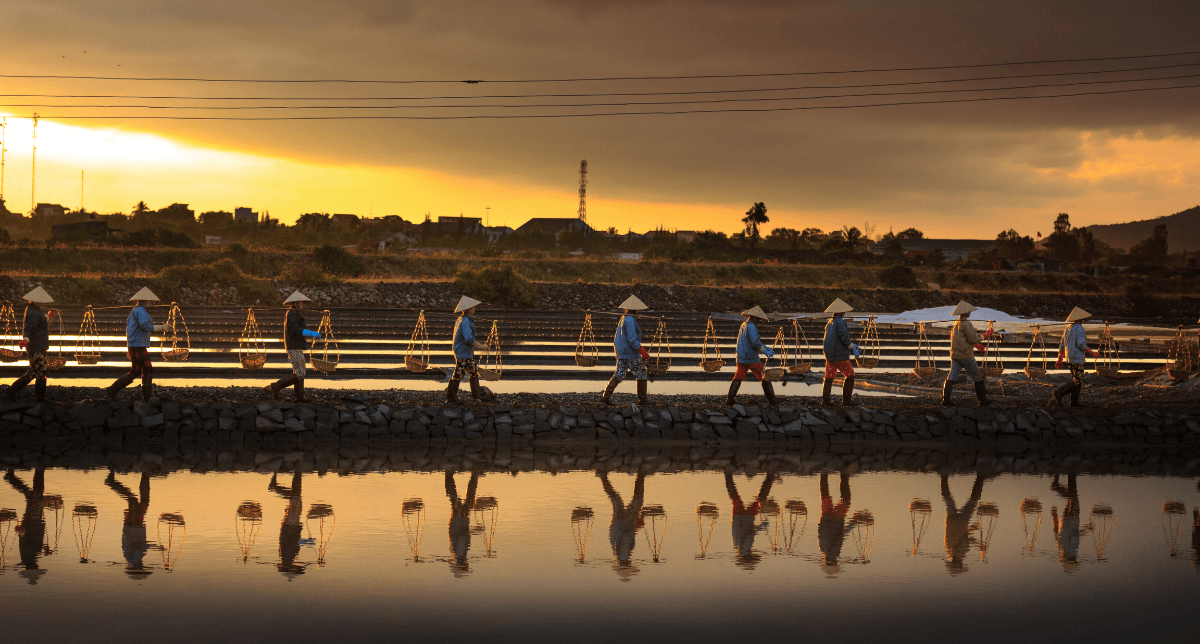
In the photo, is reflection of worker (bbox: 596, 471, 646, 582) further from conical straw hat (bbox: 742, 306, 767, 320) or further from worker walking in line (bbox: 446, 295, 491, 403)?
conical straw hat (bbox: 742, 306, 767, 320)

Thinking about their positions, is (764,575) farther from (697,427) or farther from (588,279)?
(588,279)

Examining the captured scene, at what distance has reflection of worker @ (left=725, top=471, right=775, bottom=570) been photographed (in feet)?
22.9

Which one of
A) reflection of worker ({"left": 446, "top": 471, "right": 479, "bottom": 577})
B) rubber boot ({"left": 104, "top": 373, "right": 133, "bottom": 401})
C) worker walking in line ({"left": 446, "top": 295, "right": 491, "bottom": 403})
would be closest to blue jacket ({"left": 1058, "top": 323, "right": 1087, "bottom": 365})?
worker walking in line ({"left": 446, "top": 295, "right": 491, "bottom": 403})

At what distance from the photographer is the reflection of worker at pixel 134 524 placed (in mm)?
6535

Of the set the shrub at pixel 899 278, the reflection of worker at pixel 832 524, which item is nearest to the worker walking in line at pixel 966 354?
the reflection of worker at pixel 832 524

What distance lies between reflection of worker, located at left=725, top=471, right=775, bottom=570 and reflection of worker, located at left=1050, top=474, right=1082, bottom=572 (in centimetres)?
215

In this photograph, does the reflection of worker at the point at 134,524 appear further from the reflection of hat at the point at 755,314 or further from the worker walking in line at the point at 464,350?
the reflection of hat at the point at 755,314

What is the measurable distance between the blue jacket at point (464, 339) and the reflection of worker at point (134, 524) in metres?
4.03

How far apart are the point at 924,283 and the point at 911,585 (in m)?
66.0

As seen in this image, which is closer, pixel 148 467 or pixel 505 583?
pixel 505 583

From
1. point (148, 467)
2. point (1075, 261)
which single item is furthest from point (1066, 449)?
point (1075, 261)

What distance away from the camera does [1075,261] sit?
118312 millimetres

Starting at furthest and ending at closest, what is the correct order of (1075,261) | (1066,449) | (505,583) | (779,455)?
(1075,261)
(1066,449)
(779,455)
(505,583)

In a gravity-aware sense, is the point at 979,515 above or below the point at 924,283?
below
